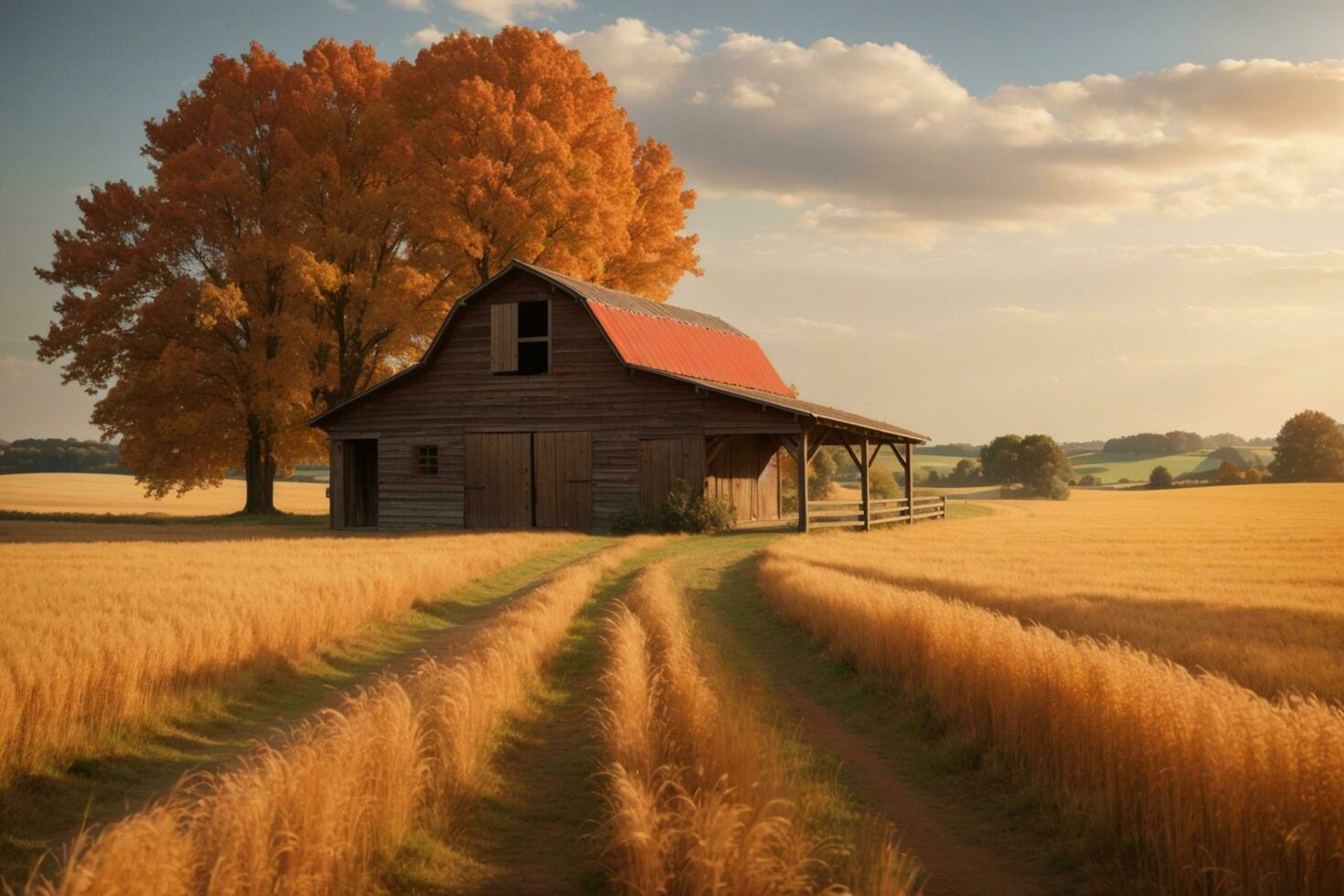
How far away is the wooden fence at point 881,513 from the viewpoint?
112ft

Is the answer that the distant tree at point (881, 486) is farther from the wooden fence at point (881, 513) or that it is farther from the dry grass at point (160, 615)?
the dry grass at point (160, 615)

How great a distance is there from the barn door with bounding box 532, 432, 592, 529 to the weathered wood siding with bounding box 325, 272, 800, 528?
252mm

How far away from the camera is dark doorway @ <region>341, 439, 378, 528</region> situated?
119 ft

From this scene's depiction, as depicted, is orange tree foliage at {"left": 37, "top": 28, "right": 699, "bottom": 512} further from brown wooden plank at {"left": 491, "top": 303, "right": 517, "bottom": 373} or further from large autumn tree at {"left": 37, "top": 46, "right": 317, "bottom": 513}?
brown wooden plank at {"left": 491, "top": 303, "right": 517, "bottom": 373}

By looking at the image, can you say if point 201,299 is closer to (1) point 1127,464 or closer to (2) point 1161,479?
(2) point 1161,479

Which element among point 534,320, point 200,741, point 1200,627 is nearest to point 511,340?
point 534,320

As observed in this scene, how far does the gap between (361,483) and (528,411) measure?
8170mm

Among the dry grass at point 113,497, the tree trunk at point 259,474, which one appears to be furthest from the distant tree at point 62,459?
the tree trunk at point 259,474

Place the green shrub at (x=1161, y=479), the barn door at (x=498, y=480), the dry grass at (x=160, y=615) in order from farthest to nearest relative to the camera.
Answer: the green shrub at (x=1161, y=479)
the barn door at (x=498, y=480)
the dry grass at (x=160, y=615)

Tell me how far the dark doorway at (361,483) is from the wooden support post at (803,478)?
15535mm

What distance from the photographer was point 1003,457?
8994 cm

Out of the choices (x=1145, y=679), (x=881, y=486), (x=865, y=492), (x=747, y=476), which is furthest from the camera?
(x=881, y=486)

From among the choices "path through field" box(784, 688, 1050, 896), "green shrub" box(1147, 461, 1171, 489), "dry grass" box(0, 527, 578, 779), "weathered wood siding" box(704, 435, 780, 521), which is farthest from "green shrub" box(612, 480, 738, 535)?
"green shrub" box(1147, 461, 1171, 489)

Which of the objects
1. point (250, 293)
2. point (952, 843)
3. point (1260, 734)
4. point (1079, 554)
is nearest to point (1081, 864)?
point (952, 843)
